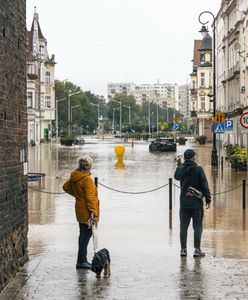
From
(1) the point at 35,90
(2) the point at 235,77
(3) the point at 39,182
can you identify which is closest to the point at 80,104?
(1) the point at 35,90

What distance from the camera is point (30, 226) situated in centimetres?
1647

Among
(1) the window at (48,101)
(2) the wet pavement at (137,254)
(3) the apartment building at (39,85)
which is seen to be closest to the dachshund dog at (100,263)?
(2) the wet pavement at (137,254)

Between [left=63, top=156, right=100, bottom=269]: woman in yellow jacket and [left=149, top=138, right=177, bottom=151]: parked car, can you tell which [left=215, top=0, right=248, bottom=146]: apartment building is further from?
[left=63, top=156, right=100, bottom=269]: woman in yellow jacket

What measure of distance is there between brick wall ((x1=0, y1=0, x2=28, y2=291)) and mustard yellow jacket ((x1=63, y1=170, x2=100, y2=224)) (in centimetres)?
87

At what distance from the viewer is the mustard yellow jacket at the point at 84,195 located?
1093 centimetres

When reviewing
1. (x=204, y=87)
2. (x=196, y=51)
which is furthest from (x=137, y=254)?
(x=196, y=51)

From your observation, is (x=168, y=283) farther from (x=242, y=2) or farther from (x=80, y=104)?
(x=80, y=104)

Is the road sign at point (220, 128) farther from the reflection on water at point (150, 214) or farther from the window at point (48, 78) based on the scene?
the window at point (48, 78)

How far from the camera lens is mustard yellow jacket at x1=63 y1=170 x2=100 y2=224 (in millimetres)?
10930

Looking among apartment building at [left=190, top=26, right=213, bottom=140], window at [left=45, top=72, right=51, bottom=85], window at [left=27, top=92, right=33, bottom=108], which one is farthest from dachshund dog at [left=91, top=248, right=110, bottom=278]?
window at [left=45, top=72, right=51, bottom=85]

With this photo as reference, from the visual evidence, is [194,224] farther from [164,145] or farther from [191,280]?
[164,145]

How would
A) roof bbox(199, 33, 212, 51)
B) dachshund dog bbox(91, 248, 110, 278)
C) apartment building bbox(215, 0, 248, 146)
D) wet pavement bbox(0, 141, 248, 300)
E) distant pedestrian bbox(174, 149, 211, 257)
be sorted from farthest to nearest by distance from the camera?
roof bbox(199, 33, 212, 51)
apartment building bbox(215, 0, 248, 146)
distant pedestrian bbox(174, 149, 211, 257)
dachshund dog bbox(91, 248, 110, 278)
wet pavement bbox(0, 141, 248, 300)

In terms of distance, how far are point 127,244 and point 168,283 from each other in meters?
3.71

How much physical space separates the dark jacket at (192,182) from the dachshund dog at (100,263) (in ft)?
7.19
